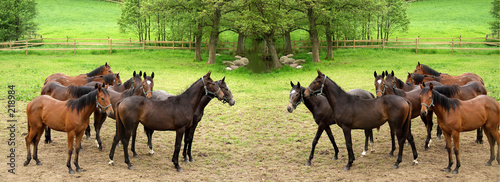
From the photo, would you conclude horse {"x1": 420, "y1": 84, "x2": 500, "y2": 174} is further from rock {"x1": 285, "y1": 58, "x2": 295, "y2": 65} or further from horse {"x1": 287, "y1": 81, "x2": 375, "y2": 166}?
rock {"x1": 285, "y1": 58, "x2": 295, "y2": 65}

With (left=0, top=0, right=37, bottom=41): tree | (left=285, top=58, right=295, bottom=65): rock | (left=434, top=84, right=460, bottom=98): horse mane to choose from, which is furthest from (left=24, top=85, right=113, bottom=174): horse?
(left=0, top=0, right=37, bottom=41): tree

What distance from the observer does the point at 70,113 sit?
28.5 ft

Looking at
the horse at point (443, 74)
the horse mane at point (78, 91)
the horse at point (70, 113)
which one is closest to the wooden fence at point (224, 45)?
the horse at point (443, 74)

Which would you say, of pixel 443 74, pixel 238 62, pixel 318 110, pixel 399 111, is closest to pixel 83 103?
pixel 318 110

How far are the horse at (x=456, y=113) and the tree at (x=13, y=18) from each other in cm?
4098

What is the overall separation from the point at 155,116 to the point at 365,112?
4977mm

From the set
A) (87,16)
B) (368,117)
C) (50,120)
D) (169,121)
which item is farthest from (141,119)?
(87,16)

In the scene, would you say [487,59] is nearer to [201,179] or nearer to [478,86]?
[478,86]

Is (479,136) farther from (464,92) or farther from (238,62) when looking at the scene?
(238,62)

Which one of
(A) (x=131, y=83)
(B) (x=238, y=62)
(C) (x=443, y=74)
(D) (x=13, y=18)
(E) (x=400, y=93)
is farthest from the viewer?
(D) (x=13, y=18)

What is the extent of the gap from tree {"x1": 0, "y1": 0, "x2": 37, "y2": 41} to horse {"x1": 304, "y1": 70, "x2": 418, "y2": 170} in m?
38.9

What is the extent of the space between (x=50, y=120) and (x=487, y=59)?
3218 cm

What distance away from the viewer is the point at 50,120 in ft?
28.8

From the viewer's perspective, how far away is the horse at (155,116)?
9125 mm
